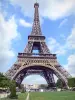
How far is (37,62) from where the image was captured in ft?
292

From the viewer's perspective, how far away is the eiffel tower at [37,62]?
8500 cm

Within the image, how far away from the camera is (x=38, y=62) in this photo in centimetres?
8919

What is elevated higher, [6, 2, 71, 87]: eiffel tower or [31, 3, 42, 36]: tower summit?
[31, 3, 42, 36]: tower summit

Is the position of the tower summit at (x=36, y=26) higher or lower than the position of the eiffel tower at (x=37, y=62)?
higher

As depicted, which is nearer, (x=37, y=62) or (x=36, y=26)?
(x=37, y=62)

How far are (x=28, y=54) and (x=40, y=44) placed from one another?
5929 mm

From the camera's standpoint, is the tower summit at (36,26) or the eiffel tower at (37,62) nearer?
the eiffel tower at (37,62)

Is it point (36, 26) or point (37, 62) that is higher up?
point (36, 26)

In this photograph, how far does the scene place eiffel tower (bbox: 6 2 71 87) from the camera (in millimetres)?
85000

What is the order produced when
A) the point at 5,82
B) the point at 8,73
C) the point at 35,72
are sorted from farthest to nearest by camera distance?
the point at 35,72, the point at 8,73, the point at 5,82

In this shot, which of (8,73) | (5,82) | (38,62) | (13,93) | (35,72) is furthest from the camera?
(35,72)

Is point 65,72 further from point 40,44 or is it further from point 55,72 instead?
point 40,44

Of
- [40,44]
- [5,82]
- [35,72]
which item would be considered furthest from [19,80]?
[5,82]

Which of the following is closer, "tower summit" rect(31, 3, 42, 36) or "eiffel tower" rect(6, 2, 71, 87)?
"eiffel tower" rect(6, 2, 71, 87)
